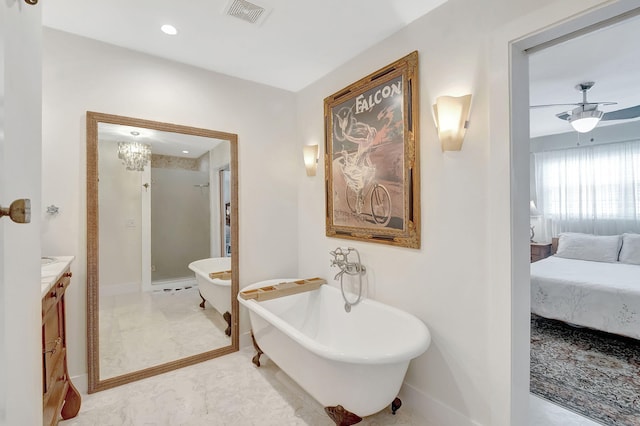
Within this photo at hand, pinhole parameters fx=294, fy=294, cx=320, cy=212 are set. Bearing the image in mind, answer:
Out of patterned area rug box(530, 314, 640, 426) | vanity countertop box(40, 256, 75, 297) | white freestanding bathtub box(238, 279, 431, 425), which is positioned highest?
vanity countertop box(40, 256, 75, 297)

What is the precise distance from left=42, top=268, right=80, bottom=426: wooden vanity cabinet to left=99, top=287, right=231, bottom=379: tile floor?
1.09 feet

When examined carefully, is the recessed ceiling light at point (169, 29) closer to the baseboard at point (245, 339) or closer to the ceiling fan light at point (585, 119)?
the baseboard at point (245, 339)

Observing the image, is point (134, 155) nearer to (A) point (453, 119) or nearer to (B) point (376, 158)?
(B) point (376, 158)

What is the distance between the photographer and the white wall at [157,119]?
2.03 metres

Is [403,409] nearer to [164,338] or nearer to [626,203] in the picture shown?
[164,338]

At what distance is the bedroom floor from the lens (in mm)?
1805

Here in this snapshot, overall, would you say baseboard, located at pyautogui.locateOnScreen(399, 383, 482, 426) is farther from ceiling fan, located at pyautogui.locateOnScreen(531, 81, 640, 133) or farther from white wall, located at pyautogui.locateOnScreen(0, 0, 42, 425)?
ceiling fan, located at pyautogui.locateOnScreen(531, 81, 640, 133)

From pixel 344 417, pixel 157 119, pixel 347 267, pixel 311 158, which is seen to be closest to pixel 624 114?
pixel 311 158

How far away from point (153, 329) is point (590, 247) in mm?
5294

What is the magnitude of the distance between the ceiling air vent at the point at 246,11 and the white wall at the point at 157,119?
2.80 ft

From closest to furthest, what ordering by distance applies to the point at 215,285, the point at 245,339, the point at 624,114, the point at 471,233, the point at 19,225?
the point at 19,225, the point at 471,233, the point at 215,285, the point at 245,339, the point at 624,114

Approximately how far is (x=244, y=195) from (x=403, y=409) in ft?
6.98

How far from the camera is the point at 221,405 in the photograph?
76.8 inches

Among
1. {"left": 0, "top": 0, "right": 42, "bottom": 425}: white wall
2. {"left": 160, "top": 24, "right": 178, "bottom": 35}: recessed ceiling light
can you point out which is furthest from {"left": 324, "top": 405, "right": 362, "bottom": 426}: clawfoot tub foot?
{"left": 160, "top": 24, "right": 178, "bottom": 35}: recessed ceiling light
